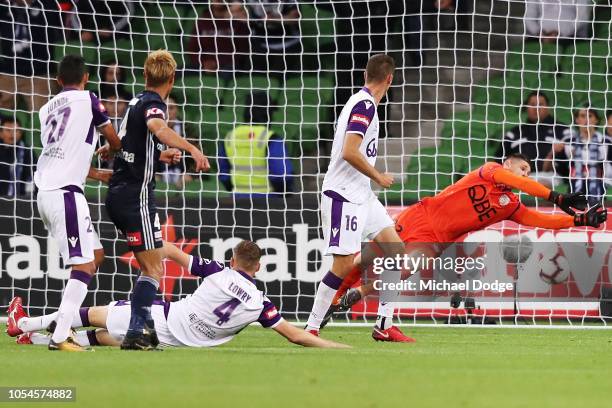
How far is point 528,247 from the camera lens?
43.7ft

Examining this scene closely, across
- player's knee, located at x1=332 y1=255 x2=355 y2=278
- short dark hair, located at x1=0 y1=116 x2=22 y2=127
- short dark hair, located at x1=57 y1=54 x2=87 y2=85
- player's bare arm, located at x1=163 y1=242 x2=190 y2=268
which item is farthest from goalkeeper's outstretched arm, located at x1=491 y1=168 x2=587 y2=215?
short dark hair, located at x1=0 y1=116 x2=22 y2=127

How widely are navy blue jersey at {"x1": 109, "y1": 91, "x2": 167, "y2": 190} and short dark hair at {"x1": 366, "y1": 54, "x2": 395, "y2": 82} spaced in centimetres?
206

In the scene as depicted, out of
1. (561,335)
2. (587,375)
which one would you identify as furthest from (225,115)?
(587,375)

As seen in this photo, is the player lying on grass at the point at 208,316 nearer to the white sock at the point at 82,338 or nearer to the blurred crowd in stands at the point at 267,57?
the white sock at the point at 82,338

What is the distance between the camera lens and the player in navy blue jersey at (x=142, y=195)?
27.7ft

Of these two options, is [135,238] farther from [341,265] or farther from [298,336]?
[341,265]

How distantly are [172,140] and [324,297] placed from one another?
2423mm

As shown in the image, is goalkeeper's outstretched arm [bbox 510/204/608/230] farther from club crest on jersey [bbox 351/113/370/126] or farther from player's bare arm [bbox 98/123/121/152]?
player's bare arm [bbox 98/123/121/152]

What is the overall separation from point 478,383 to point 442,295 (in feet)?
21.6

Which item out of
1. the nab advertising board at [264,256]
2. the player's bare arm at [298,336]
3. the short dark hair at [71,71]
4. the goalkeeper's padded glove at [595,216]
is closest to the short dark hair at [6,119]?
the nab advertising board at [264,256]

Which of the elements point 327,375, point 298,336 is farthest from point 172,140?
point 327,375

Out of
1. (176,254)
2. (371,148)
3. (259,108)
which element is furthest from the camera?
(259,108)

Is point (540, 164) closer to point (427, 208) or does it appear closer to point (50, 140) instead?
point (427, 208)

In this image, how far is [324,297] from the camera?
10070mm
